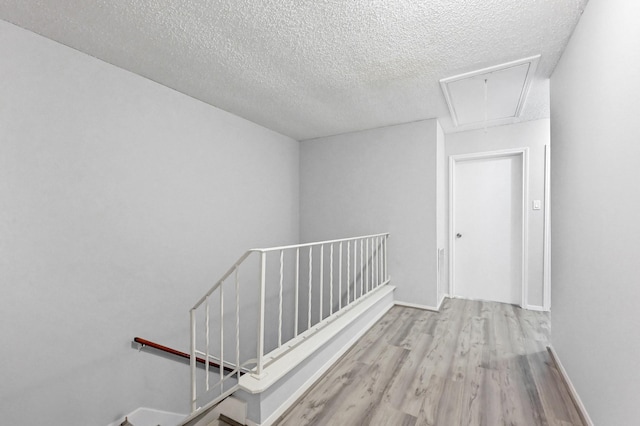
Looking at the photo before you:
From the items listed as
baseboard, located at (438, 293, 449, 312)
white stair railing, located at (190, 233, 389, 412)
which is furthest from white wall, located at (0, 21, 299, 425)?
baseboard, located at (438, 293, 449, 312)

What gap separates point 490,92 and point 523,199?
57.3 inches

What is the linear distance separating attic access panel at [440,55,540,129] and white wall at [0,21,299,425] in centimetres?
241

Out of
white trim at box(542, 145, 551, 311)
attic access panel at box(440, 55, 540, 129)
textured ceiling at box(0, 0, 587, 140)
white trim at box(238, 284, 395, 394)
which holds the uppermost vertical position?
textured ceiling at box(0, 0, 587, 140)

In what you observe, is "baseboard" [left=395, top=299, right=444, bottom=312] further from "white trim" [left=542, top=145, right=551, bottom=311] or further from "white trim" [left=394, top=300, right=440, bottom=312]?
"white trim" [left=542, top=145, right=551, bottom=311]

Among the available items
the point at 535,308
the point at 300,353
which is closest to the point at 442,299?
the point at 535,308

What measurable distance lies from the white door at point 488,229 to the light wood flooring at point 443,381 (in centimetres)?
76

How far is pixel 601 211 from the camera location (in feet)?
4.18

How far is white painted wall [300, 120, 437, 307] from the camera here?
319cm

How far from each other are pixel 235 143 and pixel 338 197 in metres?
1.51

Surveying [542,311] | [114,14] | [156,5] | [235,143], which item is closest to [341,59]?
[156,5]

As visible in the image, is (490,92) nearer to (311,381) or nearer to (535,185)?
(535,185)

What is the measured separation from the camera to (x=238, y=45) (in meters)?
1.86

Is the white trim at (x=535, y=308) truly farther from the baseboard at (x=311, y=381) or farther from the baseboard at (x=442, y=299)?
the baseboard at (x=311, y=381)

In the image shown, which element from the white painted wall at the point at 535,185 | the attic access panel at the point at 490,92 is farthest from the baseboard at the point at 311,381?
the attic access panel at the point at 490,92
